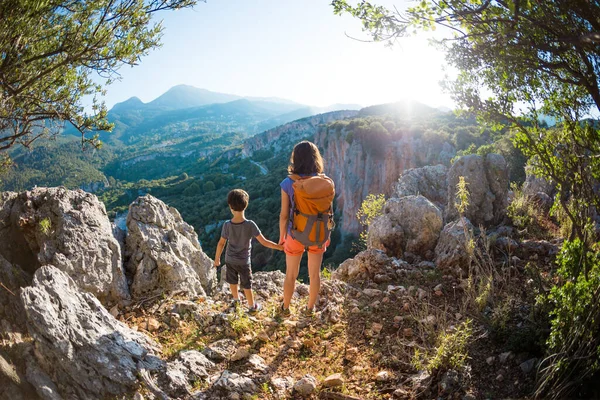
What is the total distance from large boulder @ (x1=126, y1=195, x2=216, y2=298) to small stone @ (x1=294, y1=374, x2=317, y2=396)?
8.38 ft

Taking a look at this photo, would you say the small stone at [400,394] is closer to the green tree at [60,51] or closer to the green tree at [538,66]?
the green tree at [538,66]

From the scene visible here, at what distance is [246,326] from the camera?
13.6ft

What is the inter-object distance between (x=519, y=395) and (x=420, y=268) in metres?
3.77

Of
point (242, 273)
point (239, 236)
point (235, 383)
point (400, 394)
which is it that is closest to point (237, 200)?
point (239, 236)

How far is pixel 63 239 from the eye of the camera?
14.4ft

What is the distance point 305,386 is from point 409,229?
515cm

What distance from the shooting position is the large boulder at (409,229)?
24.1ft

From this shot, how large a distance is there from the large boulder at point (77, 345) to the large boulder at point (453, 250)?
16.3 ft

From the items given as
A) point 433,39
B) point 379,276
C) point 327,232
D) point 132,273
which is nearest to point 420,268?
point 379,276

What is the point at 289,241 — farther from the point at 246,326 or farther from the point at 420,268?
the point at 420,268

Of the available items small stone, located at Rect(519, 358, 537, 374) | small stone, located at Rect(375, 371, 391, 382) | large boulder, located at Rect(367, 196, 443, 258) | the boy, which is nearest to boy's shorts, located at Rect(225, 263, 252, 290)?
the boy

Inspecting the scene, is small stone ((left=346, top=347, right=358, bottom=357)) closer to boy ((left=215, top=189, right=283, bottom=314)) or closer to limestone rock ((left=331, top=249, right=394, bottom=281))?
boy ((left=215, top=189, right=283, bottom=314))

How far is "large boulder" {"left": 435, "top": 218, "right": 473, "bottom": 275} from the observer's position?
6.01 metres

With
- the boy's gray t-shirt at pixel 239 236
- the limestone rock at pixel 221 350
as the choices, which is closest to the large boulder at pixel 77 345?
the limestone rock at pixel 221 350
